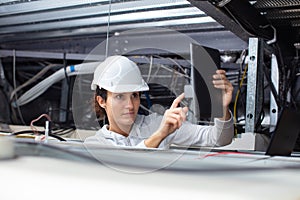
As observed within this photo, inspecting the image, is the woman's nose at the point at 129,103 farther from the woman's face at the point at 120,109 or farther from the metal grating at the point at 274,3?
the metal grating at the point at 274,3

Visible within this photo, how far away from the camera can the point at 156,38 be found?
1.71 m

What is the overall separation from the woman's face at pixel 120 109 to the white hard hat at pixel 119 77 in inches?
0.6

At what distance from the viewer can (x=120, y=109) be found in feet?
2.91

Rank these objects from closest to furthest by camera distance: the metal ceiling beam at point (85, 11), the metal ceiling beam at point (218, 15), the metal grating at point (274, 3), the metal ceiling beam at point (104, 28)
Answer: the metal ceiling beam at point (218, 15) < the metal grating at point (274, 3) < the metal ceiling beam at point (85, 11) < the metal ceiling beam at point (104, 28)

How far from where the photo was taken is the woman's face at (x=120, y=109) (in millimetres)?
875

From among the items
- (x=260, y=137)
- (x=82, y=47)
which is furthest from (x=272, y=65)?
(x=82, y=47)

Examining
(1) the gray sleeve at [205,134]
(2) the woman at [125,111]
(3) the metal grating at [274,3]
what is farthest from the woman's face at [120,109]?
(3) the metal grating at [274,3]

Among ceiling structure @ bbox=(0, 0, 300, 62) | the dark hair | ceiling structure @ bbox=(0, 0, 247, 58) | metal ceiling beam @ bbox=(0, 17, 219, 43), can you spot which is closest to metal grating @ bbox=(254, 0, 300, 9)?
ceiling structure @ bbox=(0, 0, 300, 62)

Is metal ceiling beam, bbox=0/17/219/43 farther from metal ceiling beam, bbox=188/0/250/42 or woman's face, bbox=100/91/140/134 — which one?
woman's face, bbox=100/91/140/134

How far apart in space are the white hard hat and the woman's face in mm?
16

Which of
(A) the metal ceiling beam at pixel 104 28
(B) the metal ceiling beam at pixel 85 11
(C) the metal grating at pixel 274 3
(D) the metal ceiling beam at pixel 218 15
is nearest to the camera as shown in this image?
(D) the metal ceiling beam at pixel 218 15

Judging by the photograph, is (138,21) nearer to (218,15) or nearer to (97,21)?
(97,21)

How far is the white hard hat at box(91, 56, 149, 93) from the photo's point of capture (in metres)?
0.88

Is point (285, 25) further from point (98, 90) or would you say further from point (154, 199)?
point (154, 199)
